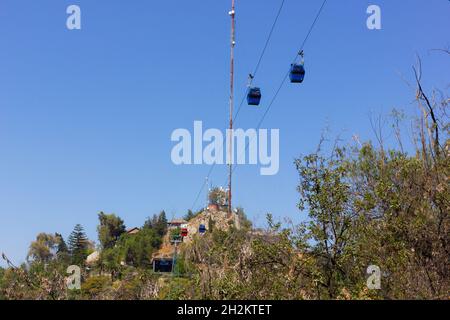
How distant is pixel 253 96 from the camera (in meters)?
Answer: 22.5

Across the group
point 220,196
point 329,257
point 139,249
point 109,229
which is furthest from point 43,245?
point 329,257

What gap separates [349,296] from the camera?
10.2 metres

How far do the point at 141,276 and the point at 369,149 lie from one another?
33.8ft

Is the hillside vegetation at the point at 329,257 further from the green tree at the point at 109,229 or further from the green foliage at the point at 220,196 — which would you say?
the green tree at the point at 109,229

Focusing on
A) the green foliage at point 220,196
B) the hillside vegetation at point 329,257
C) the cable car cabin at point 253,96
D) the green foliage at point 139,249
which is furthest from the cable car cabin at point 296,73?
the green foliage at point 139,249

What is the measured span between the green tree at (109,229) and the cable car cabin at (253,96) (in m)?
142

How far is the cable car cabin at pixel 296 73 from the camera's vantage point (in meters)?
19.6

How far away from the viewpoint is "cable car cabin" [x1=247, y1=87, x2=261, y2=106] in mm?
22469

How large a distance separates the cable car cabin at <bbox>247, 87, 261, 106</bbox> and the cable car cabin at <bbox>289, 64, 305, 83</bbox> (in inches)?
119

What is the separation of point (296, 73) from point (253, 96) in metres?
3.31

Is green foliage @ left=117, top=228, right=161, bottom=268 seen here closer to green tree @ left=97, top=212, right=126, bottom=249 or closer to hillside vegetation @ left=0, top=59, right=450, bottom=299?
green tree @ left=97, top=212, right=126, bottom=249

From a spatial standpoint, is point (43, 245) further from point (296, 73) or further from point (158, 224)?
point (296, 73)
